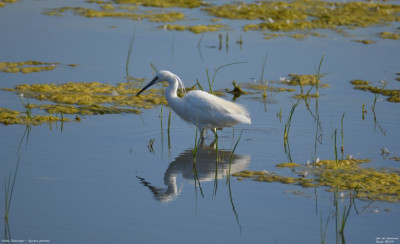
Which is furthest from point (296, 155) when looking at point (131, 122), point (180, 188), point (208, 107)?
point (131, 122)

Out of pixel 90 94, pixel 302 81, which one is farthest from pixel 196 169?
pixel 302 81

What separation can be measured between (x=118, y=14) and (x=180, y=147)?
5.92 metres

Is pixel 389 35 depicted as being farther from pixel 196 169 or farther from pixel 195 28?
pixel 196 169

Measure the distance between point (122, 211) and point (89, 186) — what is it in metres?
0.58

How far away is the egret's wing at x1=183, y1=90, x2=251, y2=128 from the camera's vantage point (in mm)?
6812

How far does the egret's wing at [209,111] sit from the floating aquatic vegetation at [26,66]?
287cm

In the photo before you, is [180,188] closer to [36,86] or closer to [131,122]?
[131,122]

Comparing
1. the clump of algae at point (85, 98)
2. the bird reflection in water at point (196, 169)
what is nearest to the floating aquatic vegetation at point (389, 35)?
the clump of algae at point (85, 98)

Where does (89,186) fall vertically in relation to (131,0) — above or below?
below

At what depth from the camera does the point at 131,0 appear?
13.2 metres

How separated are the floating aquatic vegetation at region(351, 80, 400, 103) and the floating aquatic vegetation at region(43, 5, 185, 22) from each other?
4.05m

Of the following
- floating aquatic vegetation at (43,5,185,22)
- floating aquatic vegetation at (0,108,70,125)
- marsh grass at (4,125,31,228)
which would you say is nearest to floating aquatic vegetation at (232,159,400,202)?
marsh grass at (4,125,31,228)

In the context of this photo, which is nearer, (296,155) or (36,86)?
(296,155)

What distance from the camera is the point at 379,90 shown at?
8812mm
